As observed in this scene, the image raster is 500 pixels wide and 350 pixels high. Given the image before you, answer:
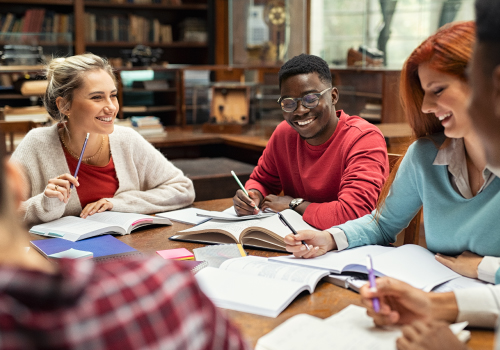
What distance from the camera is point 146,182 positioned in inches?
92.9

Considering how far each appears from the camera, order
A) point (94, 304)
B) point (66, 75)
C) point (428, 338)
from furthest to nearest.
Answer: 1. point (66, 75)
2. point (428, 338)
3. point (94, 304)

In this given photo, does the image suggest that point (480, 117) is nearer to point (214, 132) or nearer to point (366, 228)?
point (366, 228)

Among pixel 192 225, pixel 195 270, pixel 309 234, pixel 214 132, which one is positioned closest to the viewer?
pixel 195 270

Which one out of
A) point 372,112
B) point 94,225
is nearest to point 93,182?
point 94,225

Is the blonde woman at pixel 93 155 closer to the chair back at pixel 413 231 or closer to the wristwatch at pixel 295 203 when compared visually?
the wristwatch at pixel 295 203

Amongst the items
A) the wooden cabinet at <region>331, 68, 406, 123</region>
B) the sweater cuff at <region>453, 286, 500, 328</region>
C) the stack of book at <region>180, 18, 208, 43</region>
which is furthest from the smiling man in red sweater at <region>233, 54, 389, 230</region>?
the stack of book at <region>180, 18, 208, 43</region>

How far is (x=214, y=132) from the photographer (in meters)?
4.52

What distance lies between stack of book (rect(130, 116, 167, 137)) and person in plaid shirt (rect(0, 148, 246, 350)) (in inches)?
146

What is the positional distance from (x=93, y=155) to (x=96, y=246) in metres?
0.73

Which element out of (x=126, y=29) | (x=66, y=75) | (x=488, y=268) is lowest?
(x=488, y=268)

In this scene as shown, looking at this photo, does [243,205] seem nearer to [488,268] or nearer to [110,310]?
[488,268]

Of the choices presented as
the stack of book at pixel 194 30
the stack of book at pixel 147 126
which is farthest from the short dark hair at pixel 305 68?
the stack of book at pixel 194 30

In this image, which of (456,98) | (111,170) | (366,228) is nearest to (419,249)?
(366,228)

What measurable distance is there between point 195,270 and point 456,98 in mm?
783
